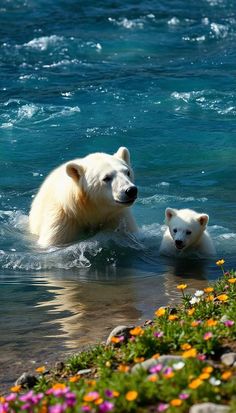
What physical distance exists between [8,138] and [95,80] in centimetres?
358

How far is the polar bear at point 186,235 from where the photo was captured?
29.4ft

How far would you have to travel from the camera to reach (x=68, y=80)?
59.5ft

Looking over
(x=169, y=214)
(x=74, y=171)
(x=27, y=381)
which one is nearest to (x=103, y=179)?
(x=74, y=171)

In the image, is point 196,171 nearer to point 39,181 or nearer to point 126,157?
point 39,181

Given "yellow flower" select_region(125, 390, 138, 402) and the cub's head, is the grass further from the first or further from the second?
the cub's head

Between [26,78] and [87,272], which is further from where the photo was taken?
[26,78]

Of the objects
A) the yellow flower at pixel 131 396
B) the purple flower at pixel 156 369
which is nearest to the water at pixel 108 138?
the purple flower at pixel 156 369

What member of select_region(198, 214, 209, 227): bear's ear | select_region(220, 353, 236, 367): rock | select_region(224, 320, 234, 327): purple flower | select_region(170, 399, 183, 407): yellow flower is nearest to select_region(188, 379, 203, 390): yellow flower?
select_region(170, 399, 183, 407): yellow flower

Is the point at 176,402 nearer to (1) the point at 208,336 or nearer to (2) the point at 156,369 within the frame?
(2) the point at 156,369

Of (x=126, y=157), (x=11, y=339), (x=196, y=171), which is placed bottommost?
(x=196, y=171)

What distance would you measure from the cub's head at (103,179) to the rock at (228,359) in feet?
11.9

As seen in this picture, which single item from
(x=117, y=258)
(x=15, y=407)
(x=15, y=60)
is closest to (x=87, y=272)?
(x=117, y=258)

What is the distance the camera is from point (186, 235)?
8.97m

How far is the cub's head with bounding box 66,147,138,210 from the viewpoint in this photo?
8555mm
